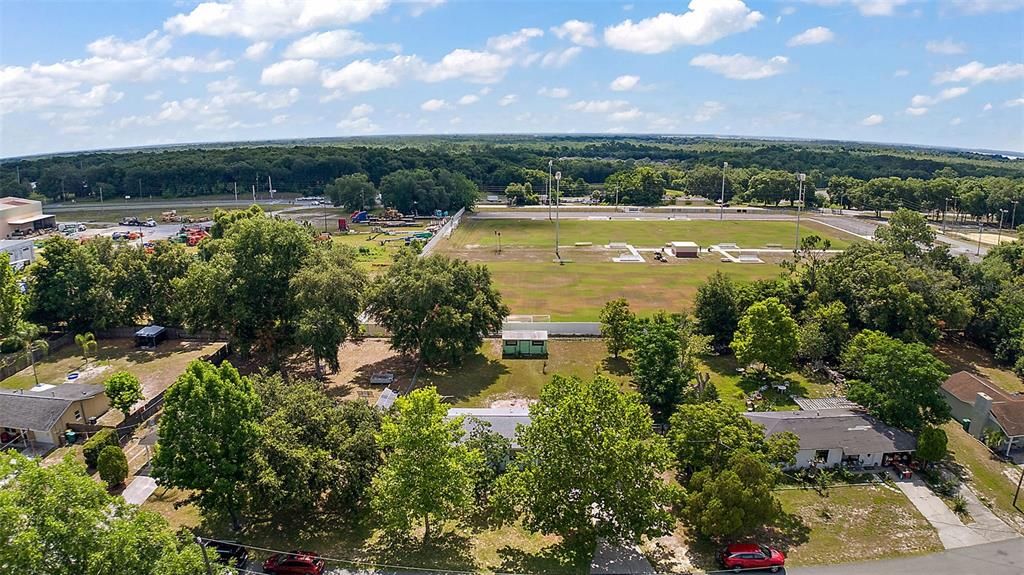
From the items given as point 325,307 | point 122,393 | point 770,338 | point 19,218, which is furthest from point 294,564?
point 19,218

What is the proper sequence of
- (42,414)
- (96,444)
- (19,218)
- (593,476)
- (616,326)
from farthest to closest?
(19,218) → (616,326) → (42,414) → (96,444) → (593,476)

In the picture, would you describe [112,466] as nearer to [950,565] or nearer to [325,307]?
[325,307]

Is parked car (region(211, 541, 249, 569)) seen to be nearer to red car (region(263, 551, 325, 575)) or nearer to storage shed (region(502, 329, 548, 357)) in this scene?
red car (region(263, 551, 325, 575))

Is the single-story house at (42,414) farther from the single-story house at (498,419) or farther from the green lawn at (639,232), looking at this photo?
the green lawn at (639,232)

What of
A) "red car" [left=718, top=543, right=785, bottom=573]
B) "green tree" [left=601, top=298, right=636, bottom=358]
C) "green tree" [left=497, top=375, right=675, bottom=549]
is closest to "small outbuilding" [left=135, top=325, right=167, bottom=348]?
"green tree" [left=601, top=298, right=636, bottom=358]

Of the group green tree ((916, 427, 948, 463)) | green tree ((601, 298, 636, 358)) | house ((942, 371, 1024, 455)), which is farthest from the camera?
green tree ((601, 298, 636, 358))

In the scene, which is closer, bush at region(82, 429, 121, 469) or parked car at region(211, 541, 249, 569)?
parked car at region(211, 541, 249, 569)

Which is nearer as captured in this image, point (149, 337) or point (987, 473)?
point (987, 473)
